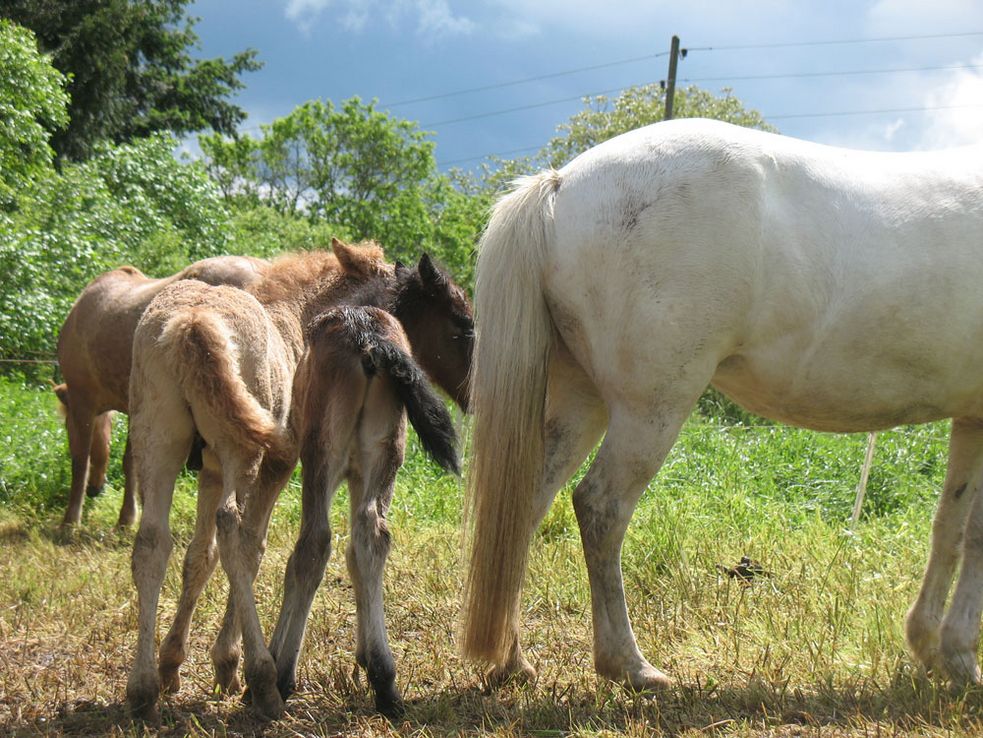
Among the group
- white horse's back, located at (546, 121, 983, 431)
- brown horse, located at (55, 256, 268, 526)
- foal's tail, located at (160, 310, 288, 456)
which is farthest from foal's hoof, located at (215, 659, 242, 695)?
brown horse, located at (55, 256, 268, 526)

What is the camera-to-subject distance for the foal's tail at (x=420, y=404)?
12.1 feet

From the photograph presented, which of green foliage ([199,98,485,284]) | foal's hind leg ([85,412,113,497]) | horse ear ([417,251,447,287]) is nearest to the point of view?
horse ear ([417,251,447,287])

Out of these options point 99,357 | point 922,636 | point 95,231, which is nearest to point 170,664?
point 922,636

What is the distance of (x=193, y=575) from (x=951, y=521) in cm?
329

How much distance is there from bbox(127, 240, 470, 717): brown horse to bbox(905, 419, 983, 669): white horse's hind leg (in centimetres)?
273

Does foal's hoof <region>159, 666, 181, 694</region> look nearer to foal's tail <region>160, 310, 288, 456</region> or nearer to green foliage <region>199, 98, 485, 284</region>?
foal's tail <region>160, 310, 288, 456</region>

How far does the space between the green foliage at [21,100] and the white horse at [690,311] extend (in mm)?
9806

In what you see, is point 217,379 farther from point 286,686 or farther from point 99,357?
point 99,357

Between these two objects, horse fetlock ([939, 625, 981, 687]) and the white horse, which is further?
horse fetlock ([939, 625, 981, 687])

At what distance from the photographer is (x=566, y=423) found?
13.6 feet

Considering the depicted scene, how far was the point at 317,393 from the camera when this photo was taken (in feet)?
12.2

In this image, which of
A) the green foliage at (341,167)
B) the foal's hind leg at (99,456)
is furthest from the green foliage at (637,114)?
the foal's hind leg at (99,456)

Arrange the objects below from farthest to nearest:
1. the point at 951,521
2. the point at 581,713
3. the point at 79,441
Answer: the point at 79,441, the point at 951,521, the point at 581,713

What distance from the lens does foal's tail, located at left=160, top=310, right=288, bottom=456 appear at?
3.49m
